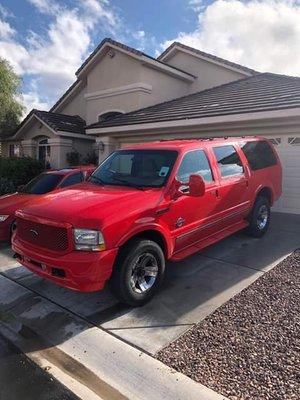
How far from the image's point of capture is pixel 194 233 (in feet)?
18.0

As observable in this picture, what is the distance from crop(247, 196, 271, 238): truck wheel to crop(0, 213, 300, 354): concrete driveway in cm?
26

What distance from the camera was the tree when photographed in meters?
23.4

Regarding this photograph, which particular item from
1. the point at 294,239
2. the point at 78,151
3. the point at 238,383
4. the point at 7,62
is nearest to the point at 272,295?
the point at 238,383

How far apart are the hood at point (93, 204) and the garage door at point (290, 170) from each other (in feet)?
18.5

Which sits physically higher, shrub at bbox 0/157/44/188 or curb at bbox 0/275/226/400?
shrub at bbox 0/157/44/188

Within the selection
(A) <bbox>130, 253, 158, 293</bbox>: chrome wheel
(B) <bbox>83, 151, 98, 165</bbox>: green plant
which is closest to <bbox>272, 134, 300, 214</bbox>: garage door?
(A) <bbox>130, 253, 158, 293</bbox>: chrome wheel

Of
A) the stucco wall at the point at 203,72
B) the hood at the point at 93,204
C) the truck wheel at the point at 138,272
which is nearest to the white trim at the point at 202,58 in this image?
the stucco wall at the point at 203,72

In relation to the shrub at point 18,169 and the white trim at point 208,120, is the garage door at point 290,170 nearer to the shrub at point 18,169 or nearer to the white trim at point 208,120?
the white trim at point 208,120

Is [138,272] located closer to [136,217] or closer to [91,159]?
[136,217]

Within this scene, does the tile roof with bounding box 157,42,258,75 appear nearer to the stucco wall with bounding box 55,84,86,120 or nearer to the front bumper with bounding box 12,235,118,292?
the stucco wall with bounding box 55,84,86,120

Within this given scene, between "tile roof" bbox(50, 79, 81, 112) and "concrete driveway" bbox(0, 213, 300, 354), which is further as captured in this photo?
"tile roof" bbox(50, 79, 81, 112)

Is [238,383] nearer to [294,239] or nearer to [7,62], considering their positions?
[294,239]

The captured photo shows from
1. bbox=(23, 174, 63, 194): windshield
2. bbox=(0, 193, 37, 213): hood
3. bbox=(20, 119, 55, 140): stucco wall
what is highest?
bbox=(20, 119, 55, 140): stucco wall

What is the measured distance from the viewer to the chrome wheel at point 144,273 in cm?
459
